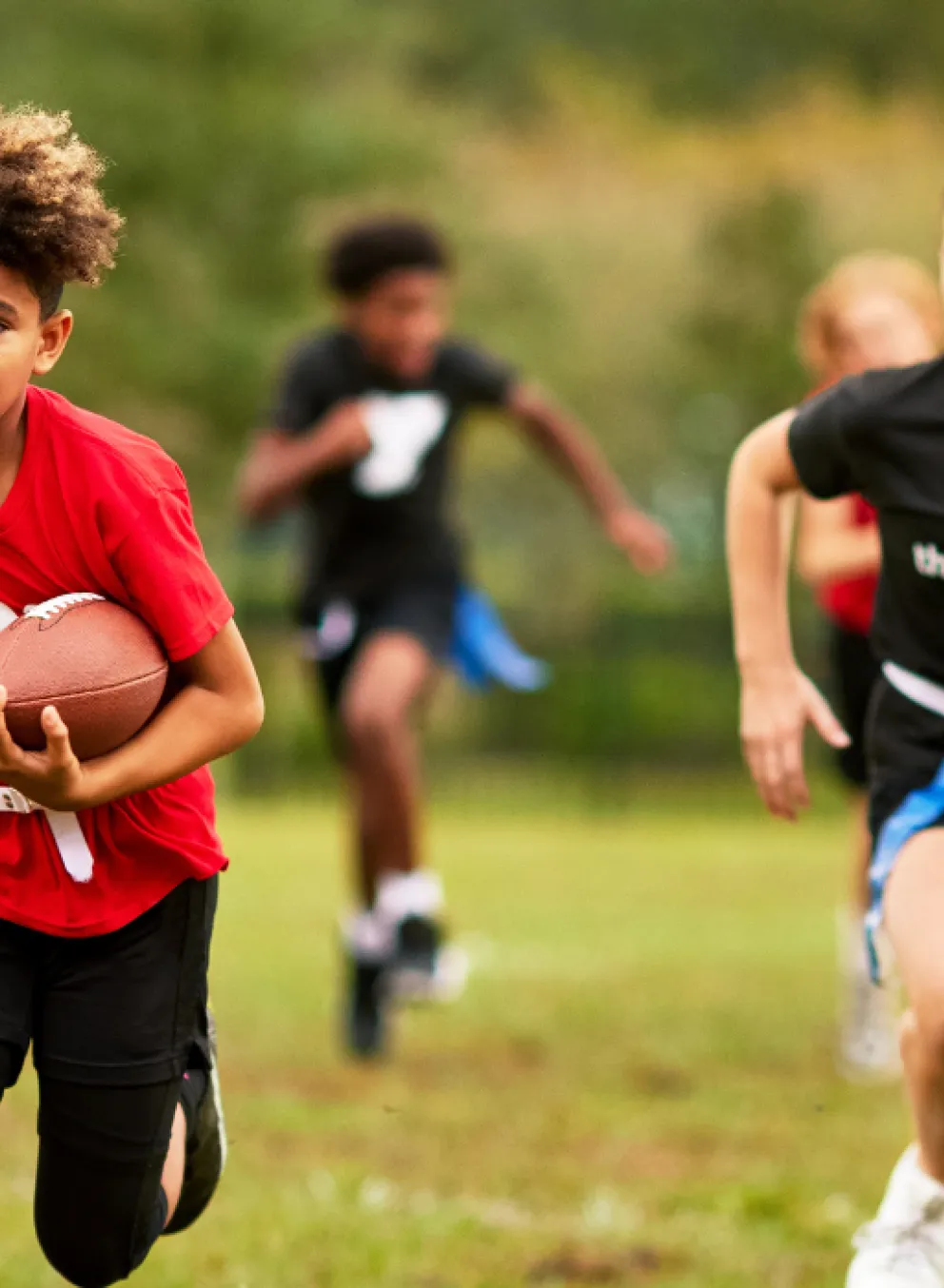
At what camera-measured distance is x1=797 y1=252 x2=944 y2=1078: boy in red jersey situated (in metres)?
5.84

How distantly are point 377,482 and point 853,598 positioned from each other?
1.53 meters

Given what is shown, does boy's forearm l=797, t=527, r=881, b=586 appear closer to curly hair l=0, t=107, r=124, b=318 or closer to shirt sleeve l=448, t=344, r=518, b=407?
shirt sleeve l=448, t=344, r=518, b=407

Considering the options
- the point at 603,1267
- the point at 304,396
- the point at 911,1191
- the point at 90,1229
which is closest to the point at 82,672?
Result: the point at 90,1229

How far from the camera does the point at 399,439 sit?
675cm

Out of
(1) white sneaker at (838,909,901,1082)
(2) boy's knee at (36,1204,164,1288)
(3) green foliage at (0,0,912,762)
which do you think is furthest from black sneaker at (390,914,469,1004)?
(3) green foliage at (0,0,912,762)

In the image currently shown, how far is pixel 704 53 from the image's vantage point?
2928 inches

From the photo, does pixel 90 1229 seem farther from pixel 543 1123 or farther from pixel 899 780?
pixel 543 1123

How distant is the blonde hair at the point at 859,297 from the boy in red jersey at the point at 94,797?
3.24 m

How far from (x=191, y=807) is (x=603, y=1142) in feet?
7.73

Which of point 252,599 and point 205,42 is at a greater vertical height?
point 205,42

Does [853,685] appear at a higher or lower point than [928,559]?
lower

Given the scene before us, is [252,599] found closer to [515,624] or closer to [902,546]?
[515,624]

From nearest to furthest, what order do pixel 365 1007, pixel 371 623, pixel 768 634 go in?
pixel 768 634 < pixel 365 1007 < pixel 371 623

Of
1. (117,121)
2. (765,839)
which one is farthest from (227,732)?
(117,121)
